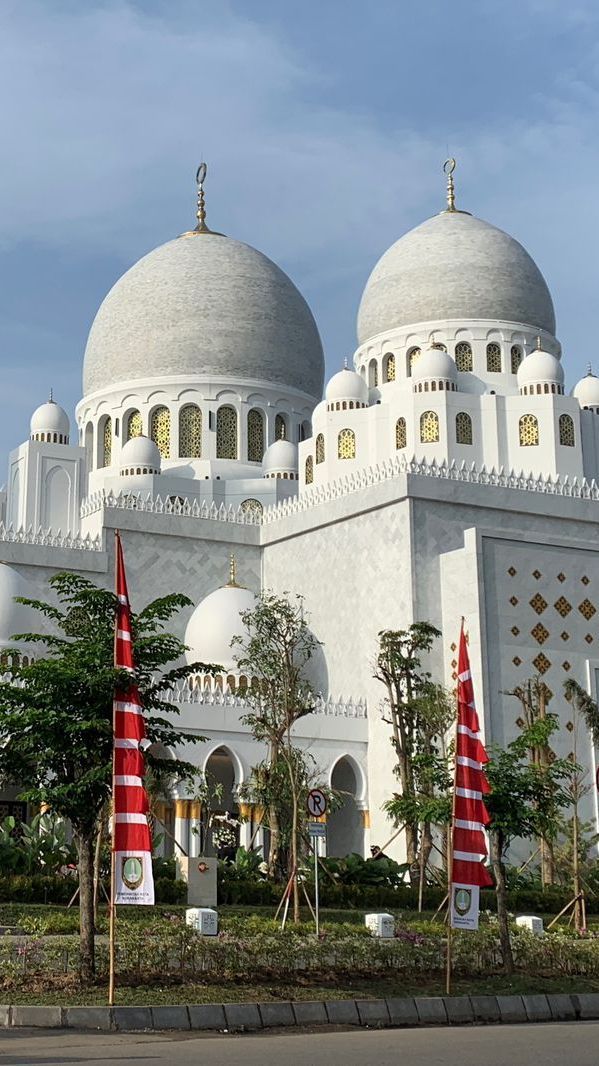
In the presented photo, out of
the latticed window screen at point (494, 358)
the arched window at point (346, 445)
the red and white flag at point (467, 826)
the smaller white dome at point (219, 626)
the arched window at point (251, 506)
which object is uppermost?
the latticed window screen at point (494, 358)

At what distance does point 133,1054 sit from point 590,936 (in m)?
11.4

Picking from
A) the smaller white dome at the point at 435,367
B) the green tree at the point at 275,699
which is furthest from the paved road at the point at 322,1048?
the smaller white dome at the point at 435,367

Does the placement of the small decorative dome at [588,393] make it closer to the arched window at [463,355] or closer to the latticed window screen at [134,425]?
the arched window at [463,355]

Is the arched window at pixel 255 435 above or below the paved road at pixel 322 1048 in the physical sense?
above

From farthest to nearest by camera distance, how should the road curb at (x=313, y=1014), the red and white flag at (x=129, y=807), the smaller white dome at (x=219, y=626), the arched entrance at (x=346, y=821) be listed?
the smaller white dome at (x=219, y=626), the arched entrance at (x=346, y=821), the red and white flag at (x=129, y=807), the road curb at (x=313, y=1014)

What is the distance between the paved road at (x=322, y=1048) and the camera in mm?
8750

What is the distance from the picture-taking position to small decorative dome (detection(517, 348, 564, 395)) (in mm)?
35562

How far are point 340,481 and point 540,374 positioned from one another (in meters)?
5.81

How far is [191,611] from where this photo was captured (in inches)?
1342

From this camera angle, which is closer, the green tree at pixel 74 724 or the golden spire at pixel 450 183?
the green tree at pixel 74 724

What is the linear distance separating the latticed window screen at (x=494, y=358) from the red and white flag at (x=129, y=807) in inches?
1037

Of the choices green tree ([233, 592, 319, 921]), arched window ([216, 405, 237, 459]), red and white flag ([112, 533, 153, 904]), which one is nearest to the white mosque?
arched window ([216, 405, 237, 459])

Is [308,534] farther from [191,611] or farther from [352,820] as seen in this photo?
[352,820]

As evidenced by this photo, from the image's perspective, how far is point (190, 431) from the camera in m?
40.2
